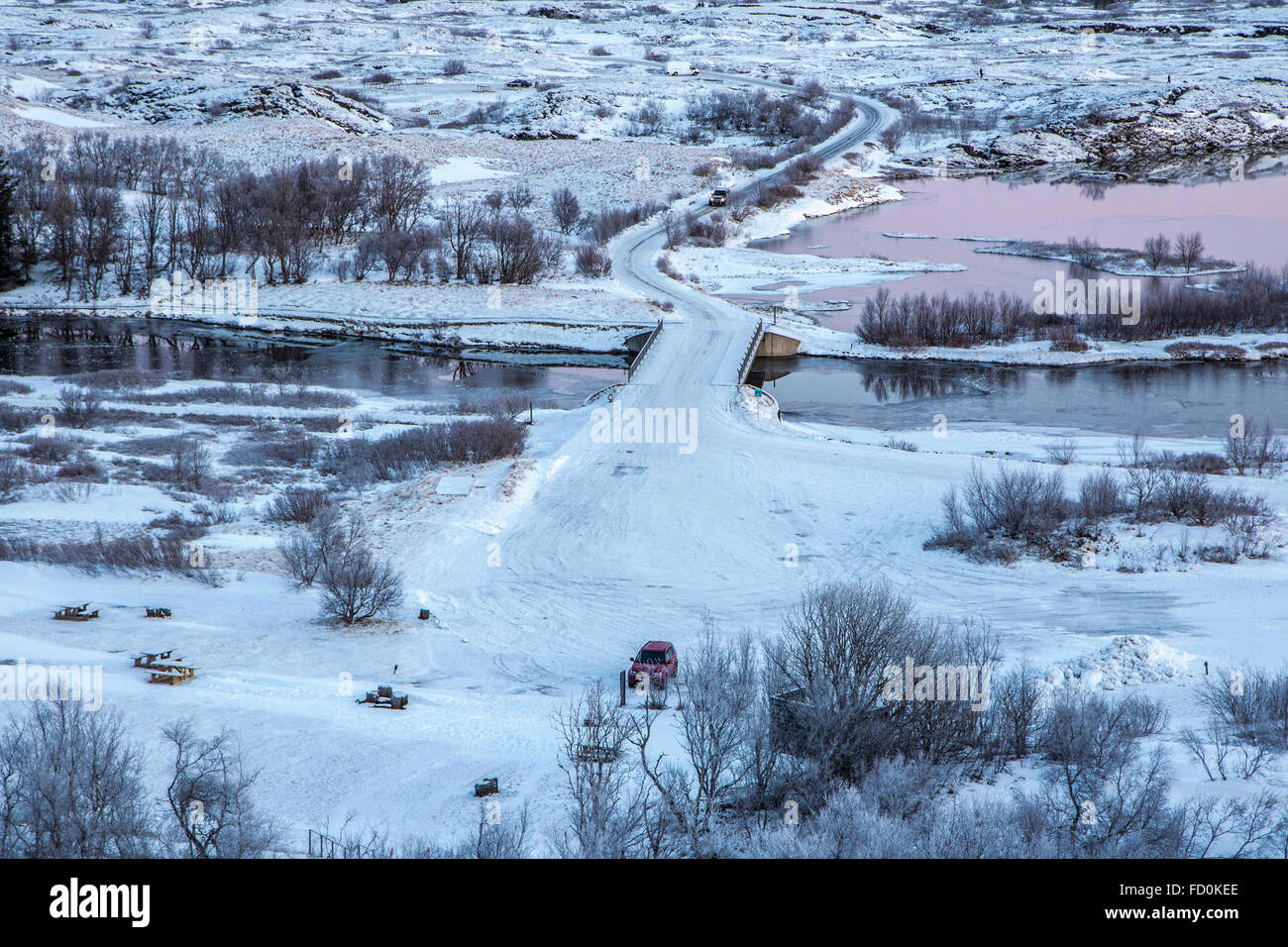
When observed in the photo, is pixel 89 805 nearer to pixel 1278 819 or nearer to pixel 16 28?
pixel 1278 819

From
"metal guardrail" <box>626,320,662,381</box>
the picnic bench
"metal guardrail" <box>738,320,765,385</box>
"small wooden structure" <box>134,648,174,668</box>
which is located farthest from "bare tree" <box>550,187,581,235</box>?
the picnic bench

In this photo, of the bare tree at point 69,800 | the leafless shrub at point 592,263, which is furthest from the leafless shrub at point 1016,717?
the leafless shrub at point 592,263

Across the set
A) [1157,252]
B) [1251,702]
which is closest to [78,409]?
[1251,702]

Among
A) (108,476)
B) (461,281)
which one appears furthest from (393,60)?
(108,476)

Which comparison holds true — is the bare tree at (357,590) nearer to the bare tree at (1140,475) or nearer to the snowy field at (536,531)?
the snowy field at (536,531)

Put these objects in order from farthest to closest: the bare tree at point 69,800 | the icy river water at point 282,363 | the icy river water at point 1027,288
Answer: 1. the icy river water at point 282,363
2. the icy river water at point 1027,288
3. the bare tree at point 69,800

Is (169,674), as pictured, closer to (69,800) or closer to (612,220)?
(69,800)

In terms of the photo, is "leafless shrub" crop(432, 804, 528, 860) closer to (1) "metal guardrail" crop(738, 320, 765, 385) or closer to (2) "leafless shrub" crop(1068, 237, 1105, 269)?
(1) "metal guardrail" crop(738, 320, 765, 385)
